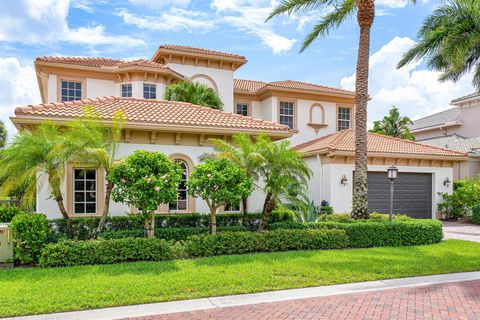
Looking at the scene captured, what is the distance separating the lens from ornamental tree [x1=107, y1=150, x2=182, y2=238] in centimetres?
979

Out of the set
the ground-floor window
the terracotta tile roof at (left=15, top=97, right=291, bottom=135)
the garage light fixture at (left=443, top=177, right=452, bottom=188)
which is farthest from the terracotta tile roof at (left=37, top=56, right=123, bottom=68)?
the garage light fixture at (left=443, top=177, right=452, bottom=188)

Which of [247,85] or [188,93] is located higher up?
[247,85]

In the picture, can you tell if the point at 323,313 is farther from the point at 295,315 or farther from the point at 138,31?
the point at 138,31

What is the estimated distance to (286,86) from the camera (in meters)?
A: 24.4

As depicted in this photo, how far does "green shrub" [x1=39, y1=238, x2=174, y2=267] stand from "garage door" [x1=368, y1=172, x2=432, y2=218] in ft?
42.6

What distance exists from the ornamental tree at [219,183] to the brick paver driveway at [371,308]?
4345mm

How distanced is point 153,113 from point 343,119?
55.0 feet

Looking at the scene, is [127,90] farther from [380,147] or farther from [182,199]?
[380,147]

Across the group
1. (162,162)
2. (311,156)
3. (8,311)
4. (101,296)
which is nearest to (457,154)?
(311,156)

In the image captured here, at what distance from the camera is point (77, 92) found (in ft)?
69.1

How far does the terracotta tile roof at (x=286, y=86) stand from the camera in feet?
81.0

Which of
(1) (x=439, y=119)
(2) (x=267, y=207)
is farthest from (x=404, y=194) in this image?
(1) (x=439, y=119)

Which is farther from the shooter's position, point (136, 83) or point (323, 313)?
point (136, 83)

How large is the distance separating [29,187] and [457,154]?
812 inches
